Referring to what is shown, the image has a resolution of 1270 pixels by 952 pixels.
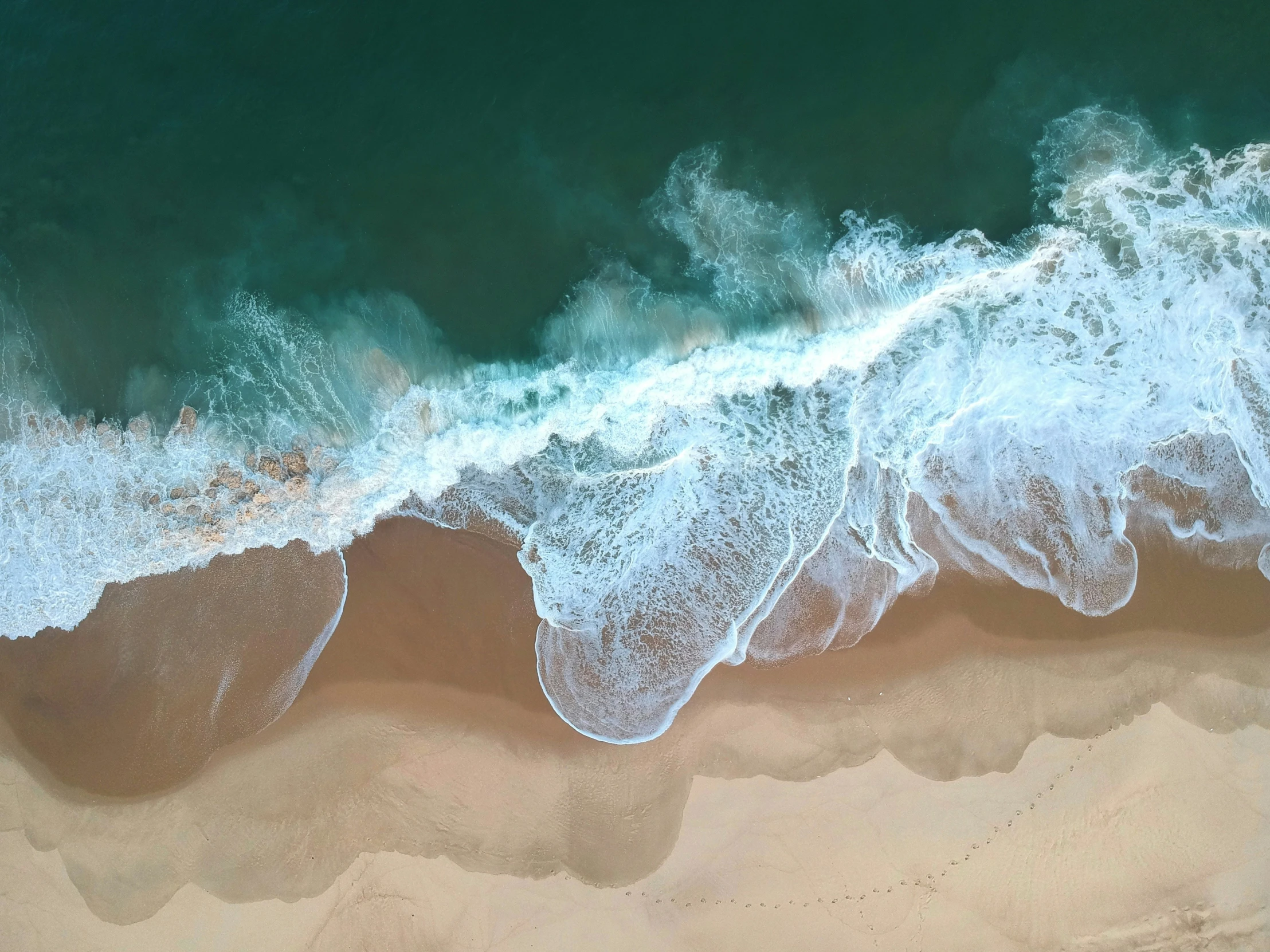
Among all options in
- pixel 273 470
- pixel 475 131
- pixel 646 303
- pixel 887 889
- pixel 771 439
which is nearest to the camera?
pixel 887 889

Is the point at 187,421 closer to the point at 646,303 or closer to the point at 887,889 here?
the point at 646,303

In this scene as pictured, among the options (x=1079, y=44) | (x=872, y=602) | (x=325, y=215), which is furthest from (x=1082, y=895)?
(x=325, y=215)

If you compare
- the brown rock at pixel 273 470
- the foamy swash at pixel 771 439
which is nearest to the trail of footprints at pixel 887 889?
the foamy swash at pixel 771 439

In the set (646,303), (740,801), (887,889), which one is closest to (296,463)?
(646,303)

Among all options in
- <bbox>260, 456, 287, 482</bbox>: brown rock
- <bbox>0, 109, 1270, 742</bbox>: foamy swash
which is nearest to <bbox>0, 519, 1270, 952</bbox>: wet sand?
<bbox>0, 109, 1270, 742</bbox>: foamy swash

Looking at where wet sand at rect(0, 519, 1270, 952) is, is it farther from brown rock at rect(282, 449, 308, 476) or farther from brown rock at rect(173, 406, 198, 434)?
brown rock at rect(173, 406, 198, 434)

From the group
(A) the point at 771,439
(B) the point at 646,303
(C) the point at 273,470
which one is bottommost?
(C) the point at 273,470

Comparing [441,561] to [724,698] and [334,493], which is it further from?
[724,698]

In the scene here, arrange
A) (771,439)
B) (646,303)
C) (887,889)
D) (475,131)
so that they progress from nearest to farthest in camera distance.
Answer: (887,889), (771,439), (646,303), (475,131)
